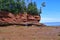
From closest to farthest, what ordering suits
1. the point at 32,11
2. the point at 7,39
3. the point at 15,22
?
the point at 7,39 < the point at 15,22 < the point at 32,11

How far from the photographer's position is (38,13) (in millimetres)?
40906

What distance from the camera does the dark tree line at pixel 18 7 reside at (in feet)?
122

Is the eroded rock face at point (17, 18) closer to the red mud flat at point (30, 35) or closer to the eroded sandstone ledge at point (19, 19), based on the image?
the eroded sandstone ledge at point (19, 19)

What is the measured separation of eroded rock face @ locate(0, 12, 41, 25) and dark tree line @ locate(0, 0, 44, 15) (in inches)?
33.8

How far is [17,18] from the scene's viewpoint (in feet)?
125

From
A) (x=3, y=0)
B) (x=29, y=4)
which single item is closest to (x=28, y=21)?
(x=29, y=4)

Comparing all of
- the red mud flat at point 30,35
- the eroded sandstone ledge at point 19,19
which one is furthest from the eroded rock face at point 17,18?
the red mud flat at point 30,35

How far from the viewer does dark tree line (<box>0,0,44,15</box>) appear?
122 ft

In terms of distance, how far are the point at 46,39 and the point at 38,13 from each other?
1073 inches

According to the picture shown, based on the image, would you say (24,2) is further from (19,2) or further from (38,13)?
(38,13)

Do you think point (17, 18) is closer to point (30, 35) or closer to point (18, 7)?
point (18, 7)

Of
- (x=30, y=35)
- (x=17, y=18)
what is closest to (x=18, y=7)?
(x=17, y=18)

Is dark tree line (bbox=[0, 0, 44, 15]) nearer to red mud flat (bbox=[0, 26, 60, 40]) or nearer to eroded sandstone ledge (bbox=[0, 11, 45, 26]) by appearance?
eroded sandstone ledge (bbox=[0, 11, 45, 26])

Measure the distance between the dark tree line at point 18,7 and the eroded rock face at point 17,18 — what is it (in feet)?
2.81
